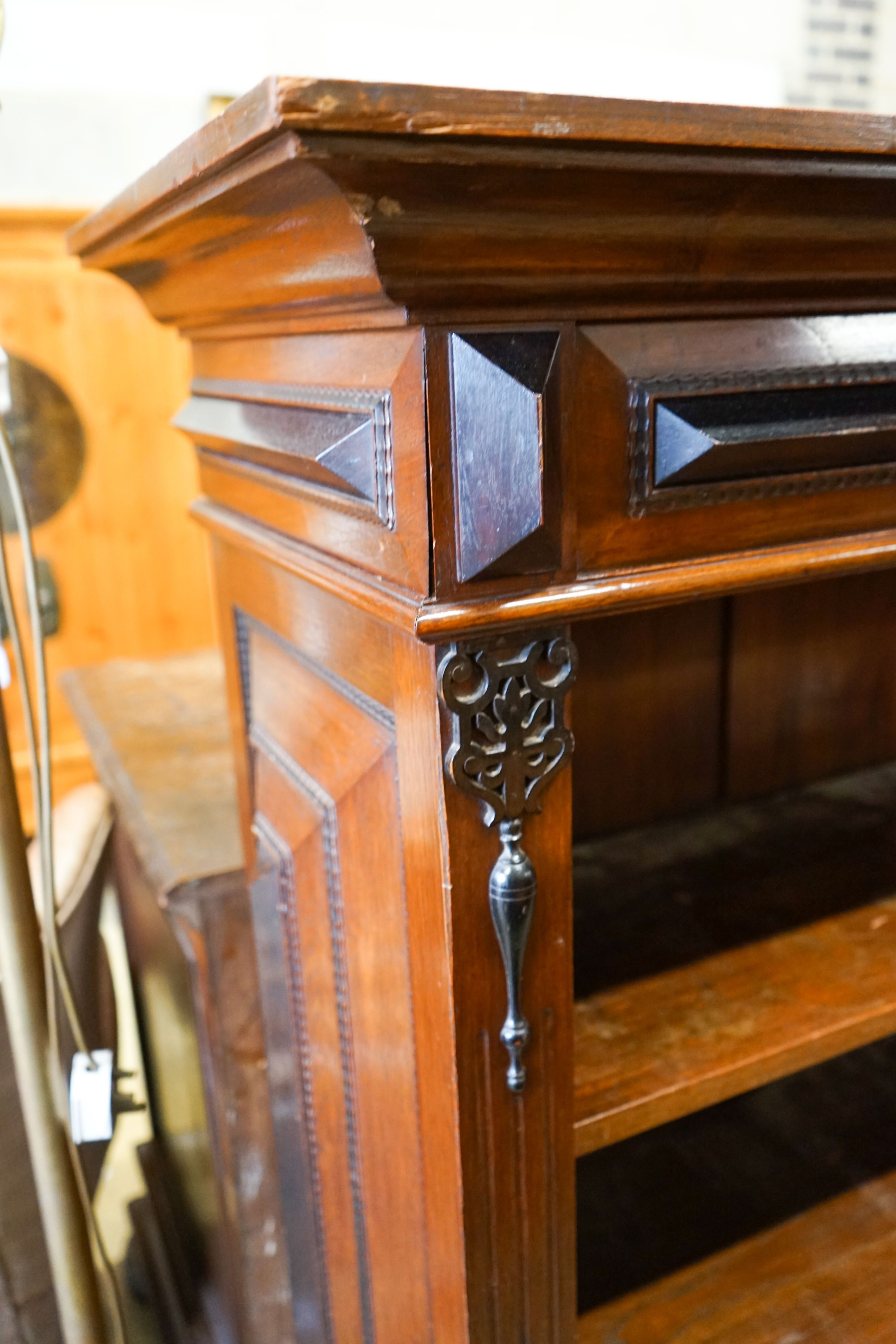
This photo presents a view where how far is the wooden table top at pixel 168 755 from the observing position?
0.94 meters

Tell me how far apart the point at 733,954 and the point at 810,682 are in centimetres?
38

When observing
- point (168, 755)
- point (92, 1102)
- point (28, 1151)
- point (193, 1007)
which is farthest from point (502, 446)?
point (28, 1151)

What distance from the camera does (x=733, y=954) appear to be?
2.48ft

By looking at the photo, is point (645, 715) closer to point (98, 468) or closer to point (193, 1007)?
point (193, 1007)

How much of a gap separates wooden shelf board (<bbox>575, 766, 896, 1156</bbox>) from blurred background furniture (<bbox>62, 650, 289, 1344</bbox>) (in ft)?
1.04

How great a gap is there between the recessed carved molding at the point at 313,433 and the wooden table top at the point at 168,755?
36cm

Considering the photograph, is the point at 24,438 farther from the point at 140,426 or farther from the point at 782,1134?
the point at 782,1134

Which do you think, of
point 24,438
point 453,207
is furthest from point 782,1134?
point 24,438

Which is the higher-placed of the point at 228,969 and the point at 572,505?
the point at 572,505

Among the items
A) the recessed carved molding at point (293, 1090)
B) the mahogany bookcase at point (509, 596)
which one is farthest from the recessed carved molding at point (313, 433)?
the recessed carved molding at point (293, 1090)

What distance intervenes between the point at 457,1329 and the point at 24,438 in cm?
234

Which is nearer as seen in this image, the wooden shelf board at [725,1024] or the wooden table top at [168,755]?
the wooden shelf board at [725,1024]

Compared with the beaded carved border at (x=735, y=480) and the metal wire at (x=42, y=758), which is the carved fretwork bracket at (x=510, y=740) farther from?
the metal wire at (x=42, y=758)

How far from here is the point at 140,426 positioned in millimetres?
2533
